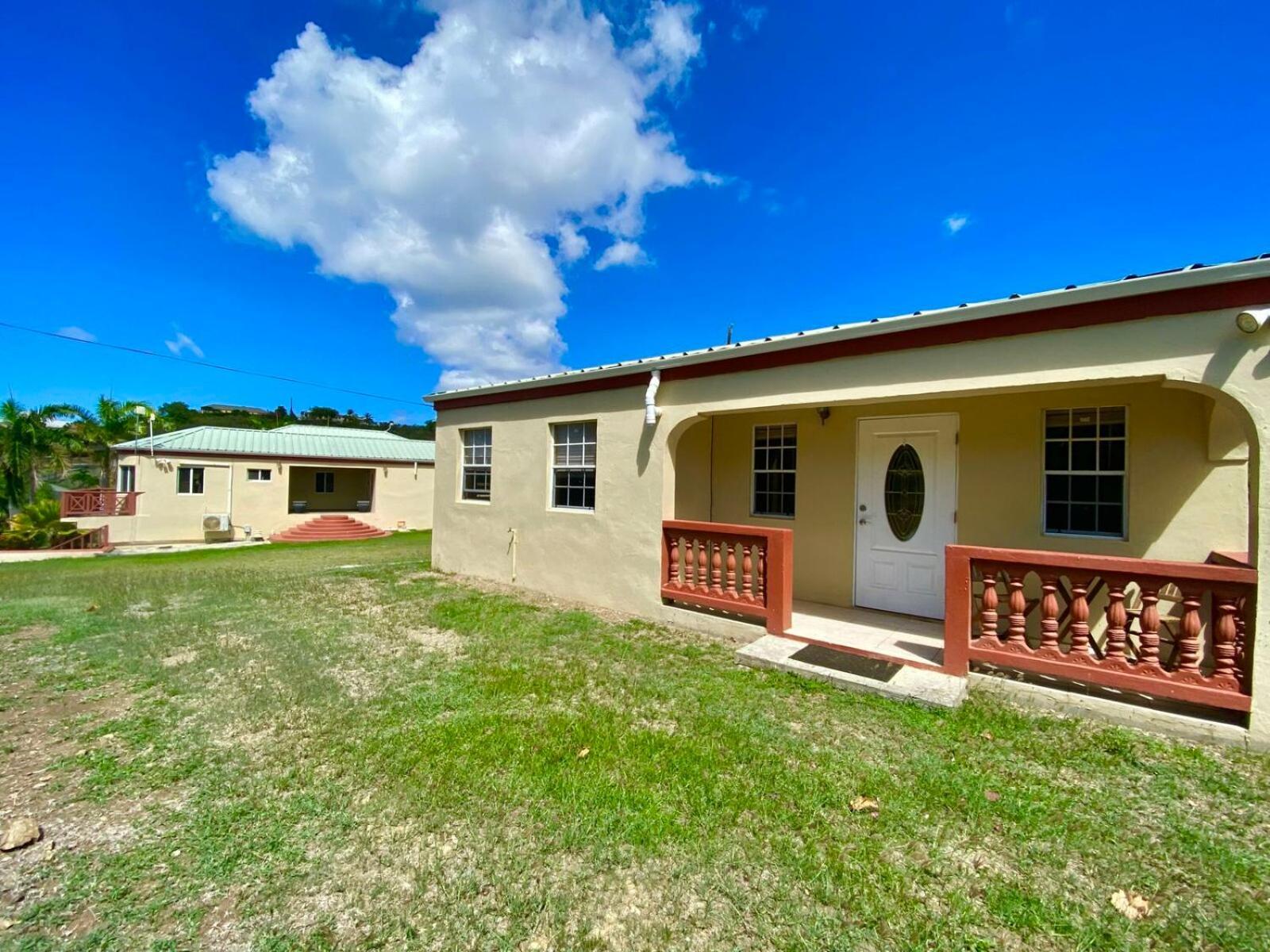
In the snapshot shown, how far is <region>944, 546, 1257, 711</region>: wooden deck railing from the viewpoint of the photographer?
3.48m

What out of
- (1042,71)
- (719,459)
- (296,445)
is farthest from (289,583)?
(296,445)

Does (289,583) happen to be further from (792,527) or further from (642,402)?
(792,527)

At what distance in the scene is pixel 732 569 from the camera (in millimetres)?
6246

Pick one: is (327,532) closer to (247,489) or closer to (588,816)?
(247,489)

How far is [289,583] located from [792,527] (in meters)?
8.71

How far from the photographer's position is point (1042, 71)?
6.38 m

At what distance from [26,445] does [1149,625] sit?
3102 cm

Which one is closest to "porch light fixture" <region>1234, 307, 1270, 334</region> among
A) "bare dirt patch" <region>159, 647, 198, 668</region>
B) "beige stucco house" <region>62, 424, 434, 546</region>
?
"bare dirt patch" <region>159, 647, 198, 668</region>

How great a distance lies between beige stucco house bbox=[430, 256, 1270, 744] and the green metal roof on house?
478 inches

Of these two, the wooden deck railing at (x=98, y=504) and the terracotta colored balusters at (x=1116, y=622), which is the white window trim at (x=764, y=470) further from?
the wooden deck railing at (x=98, y=504)

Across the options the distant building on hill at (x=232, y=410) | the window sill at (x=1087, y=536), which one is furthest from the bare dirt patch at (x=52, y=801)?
the distant building on hill at (x=232, y=410)

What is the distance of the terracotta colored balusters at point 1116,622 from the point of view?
12.3ft

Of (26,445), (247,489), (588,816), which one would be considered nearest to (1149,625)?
(588,816)

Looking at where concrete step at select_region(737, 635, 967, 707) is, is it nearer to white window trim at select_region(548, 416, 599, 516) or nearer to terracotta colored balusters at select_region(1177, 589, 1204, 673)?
terracotta colored balusters at select_region(1177, 589, 1204, 673)
